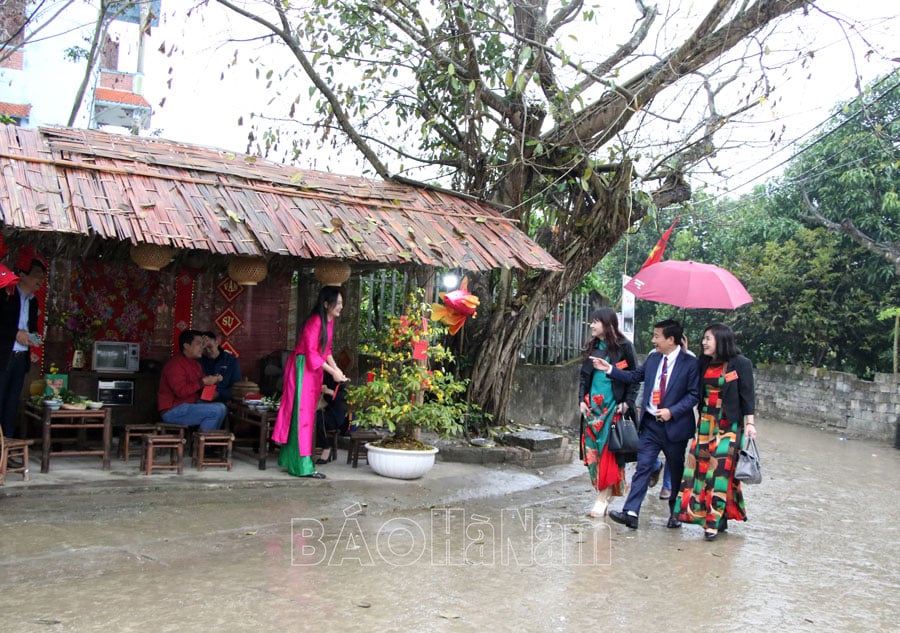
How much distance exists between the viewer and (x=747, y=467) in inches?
258

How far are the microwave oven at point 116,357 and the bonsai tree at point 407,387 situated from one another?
2470mm

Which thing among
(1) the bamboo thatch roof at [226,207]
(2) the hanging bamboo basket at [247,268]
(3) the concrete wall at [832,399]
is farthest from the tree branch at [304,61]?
(3) the concrete wall at [832,399]

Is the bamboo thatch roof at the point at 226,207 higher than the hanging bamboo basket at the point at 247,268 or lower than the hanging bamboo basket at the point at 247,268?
higher

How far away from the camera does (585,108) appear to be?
975 centimetres

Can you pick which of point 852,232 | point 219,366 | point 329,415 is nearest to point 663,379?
point 329,415

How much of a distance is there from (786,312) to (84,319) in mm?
15357

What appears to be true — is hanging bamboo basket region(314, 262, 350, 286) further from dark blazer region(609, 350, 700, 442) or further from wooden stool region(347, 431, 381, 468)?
dark blazer region(609, 350, 700, 442)

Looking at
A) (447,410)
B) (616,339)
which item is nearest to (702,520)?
(616,339)

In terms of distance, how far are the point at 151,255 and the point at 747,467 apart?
539 centimetres

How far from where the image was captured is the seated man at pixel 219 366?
27.5ft

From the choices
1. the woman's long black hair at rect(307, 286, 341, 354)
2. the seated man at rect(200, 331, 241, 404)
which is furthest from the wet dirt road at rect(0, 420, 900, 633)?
the seated man at rect(200, 331, 241, 404)

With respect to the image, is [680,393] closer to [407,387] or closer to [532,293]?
[407,387]

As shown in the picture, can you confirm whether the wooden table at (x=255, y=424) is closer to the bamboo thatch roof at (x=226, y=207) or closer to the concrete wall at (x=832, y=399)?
the bamboo thatch roof at (x=226, y=207)

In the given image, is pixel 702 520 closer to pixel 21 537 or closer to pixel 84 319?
pixel 21 537
